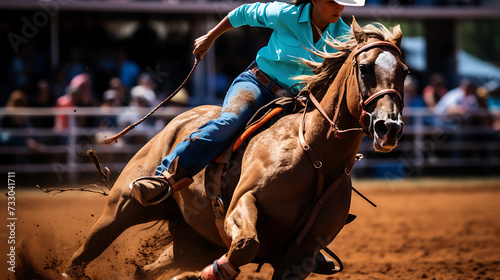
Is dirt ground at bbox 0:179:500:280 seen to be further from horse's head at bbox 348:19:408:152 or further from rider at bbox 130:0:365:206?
horse's head at bbox 348:19:408:152

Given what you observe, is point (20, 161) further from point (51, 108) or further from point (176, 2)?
point (176, 2)

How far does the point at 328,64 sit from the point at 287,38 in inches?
16.3

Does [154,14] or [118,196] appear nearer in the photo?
[118,196]

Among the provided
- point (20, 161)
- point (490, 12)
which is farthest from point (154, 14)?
point (490, 12)

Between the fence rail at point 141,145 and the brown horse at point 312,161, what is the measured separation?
19.1ft

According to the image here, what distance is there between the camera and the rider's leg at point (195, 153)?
12.8ft

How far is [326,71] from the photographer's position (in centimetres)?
387

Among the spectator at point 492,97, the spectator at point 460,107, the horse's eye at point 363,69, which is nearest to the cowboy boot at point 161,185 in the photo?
the horse's eye at point 363,69

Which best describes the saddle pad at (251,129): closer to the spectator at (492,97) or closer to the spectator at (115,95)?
the spectator at (115,95)

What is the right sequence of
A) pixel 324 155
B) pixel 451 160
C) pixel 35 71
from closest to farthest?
pixel 324 155, pixel 35 71, pixel 451 160

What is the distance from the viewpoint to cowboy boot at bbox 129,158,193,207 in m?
3.87

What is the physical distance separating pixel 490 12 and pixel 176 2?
8.39 metres

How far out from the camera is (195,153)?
3955 millimetres

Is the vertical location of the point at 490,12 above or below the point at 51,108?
above
